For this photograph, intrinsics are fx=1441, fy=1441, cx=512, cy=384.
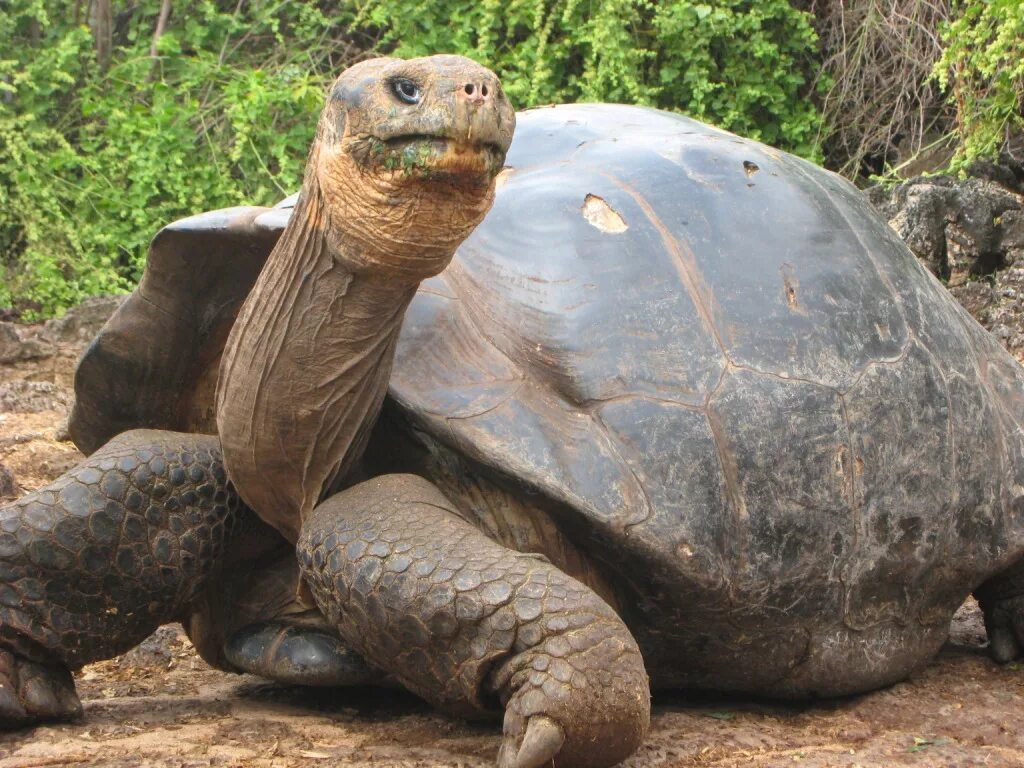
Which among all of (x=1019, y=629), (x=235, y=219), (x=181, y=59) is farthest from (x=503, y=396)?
(x=181, y=59)

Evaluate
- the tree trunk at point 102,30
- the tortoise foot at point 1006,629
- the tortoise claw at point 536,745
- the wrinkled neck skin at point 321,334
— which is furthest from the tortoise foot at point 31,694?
the tree trunk at point 102,30

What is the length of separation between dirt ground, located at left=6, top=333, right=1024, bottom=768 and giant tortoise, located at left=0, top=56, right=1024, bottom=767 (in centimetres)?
9

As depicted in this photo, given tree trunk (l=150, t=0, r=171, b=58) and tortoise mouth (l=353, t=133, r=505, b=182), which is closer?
tortoise mouth (l=353, t=133, r=505, b=182)

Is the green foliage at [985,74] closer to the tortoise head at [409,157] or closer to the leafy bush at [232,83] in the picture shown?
the leafy bush at [232,83]

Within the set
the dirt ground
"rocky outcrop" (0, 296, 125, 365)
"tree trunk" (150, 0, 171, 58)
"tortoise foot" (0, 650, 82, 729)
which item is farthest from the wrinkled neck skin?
"tree trunk" (150, 0, 171, 58)

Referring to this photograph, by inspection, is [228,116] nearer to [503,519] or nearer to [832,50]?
[832,50]

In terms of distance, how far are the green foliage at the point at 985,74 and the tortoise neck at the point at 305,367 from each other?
155 inches

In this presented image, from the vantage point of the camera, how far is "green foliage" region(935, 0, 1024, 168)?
5707mm

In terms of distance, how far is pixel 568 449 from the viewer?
8.57ft

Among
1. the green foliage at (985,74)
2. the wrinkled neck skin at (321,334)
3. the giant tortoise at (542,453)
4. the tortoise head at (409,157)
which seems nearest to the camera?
the tortoise head at (409,157)

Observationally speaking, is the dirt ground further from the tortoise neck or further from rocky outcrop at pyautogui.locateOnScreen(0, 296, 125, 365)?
rocky outcrop at pyautogui.locateOnScreen(0, 296, 125, 365)

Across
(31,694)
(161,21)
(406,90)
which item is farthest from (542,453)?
(161,21)

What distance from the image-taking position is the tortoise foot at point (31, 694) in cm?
269

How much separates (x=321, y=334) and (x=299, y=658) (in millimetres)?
746
